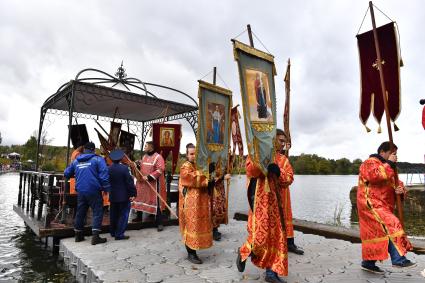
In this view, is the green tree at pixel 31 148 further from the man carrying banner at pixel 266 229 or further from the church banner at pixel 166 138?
the man carrying banner at pixel 266 229

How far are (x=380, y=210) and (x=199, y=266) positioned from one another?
2567mm

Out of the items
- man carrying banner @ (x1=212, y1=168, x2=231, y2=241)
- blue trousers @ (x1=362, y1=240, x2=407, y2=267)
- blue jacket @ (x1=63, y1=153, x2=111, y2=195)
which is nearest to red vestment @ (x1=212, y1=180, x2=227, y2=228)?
man carrying banner @ (x1=212, y1=168, x2=231, y2=241)

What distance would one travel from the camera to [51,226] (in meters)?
6.87

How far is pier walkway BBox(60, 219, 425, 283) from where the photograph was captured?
4.41 meters

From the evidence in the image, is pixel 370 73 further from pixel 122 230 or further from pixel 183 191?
pixel 122 230

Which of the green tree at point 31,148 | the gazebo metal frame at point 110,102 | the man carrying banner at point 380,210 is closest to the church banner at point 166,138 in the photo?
the gazebo metal frame at point 110,102

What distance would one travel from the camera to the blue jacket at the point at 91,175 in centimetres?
637

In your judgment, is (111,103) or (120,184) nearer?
(120,184)

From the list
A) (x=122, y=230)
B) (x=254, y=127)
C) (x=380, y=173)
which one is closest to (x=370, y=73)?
(x=380, y=173)

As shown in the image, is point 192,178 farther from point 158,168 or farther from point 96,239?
point 158,168

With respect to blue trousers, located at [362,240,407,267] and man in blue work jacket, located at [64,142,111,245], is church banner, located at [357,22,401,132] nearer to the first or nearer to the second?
blue trousers, located at [362,240,407,267]

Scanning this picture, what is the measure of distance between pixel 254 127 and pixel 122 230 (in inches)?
156

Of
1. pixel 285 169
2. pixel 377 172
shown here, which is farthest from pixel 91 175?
pixel 377 172

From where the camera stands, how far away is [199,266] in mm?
4961
